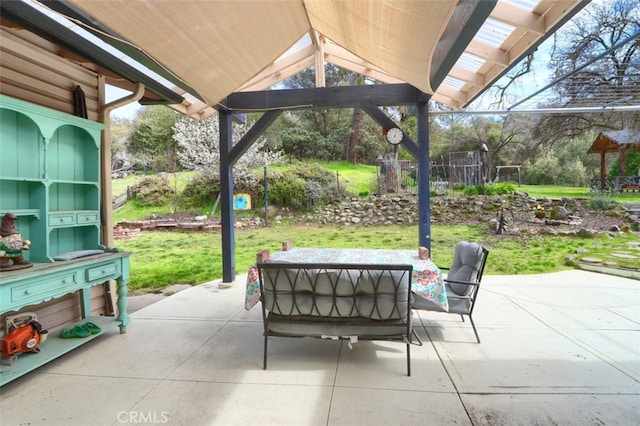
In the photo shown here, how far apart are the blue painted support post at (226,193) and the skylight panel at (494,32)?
3174 mm

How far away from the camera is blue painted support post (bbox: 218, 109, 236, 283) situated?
172 inches

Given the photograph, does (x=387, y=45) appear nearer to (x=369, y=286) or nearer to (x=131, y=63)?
(x=369, y=286)

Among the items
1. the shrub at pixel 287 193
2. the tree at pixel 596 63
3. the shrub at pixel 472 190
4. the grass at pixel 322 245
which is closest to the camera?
the tree at pixel 596 63

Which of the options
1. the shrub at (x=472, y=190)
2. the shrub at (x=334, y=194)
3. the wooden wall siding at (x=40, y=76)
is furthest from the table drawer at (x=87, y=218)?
the shrub at (x=472, y=190)

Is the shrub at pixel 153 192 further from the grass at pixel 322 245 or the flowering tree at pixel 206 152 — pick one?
the grass at pixel 322 245

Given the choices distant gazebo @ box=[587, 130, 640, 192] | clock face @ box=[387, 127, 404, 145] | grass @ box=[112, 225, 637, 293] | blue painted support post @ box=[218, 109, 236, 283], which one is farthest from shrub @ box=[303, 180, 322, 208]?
distant gazebo @ box=[587, 130, 640, 192]

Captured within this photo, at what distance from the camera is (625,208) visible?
805 centimetres

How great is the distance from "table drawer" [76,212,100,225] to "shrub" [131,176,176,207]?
7.81m

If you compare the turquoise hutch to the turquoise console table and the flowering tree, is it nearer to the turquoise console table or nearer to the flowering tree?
the turquoise console table

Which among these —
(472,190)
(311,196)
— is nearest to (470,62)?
(472,190)

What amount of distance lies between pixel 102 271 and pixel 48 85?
1.67 metres

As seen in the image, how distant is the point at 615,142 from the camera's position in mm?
9781

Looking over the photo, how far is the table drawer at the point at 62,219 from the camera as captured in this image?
8.23 ft

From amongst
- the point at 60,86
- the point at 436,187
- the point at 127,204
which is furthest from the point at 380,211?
the point at 127,204
